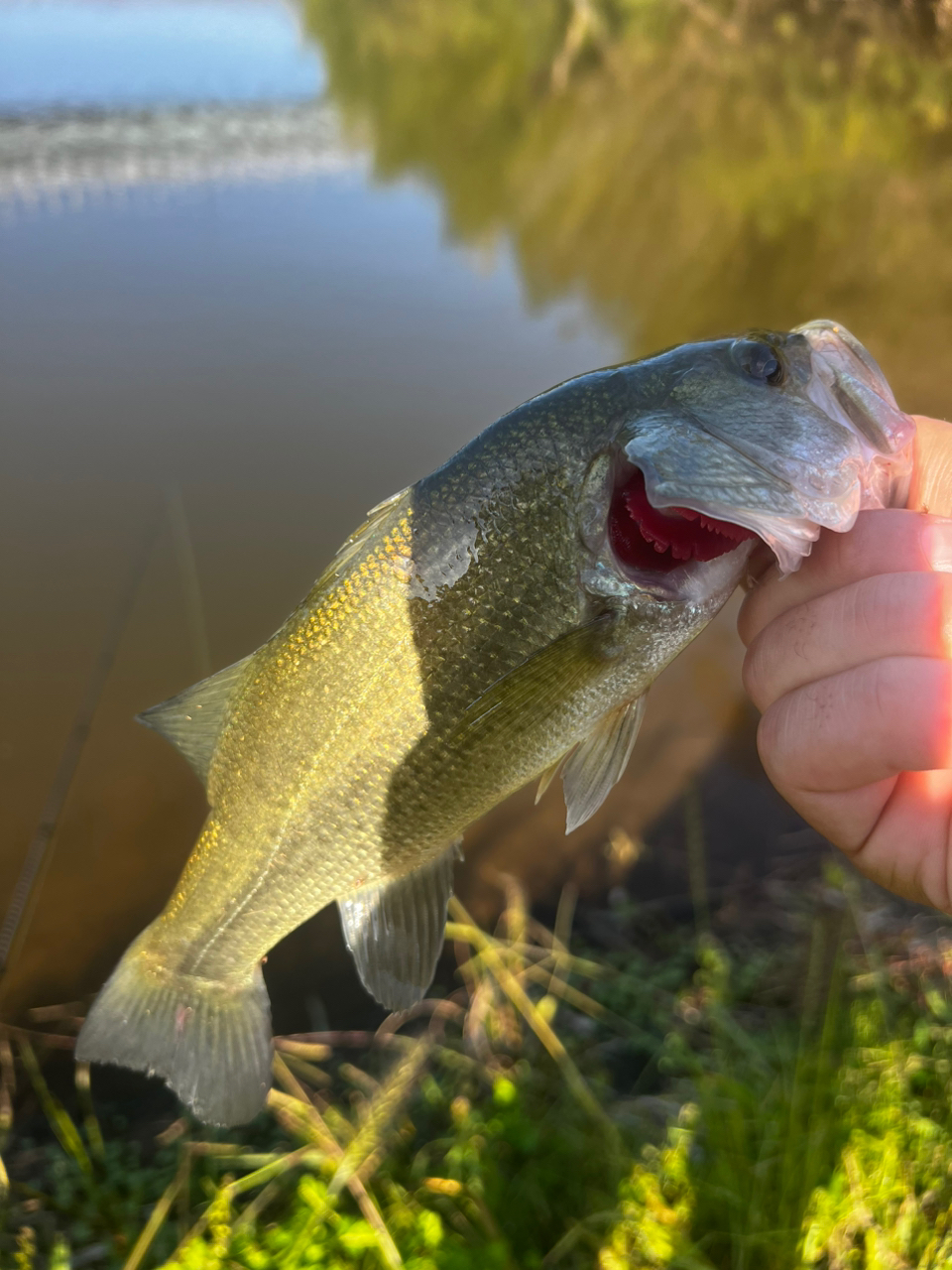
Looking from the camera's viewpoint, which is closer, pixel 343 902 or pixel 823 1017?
pixel 343 902

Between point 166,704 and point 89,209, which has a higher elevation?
point 89,209

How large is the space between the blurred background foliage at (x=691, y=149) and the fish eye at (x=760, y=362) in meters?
5.75

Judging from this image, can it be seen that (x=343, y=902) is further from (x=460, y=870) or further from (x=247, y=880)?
(x=460, y=870)

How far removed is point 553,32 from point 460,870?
22.4 meters

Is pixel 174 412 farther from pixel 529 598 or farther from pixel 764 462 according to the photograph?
pixel 764 462

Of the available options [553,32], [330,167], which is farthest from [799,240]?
[553,32]

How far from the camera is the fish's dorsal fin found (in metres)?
1.86

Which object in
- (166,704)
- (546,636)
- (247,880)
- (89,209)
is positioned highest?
(89,209)

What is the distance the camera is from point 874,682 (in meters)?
1.39

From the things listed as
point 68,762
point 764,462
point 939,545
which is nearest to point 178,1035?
point 764,462

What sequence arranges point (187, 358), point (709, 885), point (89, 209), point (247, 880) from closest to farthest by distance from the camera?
point (247, 880) → point (709, 885) → point (187, 358) → point (89, 209)

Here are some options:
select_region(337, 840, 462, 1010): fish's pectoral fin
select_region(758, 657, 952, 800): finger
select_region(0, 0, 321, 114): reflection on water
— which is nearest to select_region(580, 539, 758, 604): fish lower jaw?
select_region(758, 657, 952, 800): finger

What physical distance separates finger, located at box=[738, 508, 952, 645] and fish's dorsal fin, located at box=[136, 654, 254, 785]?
3.96 feet

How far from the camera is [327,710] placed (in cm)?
170
